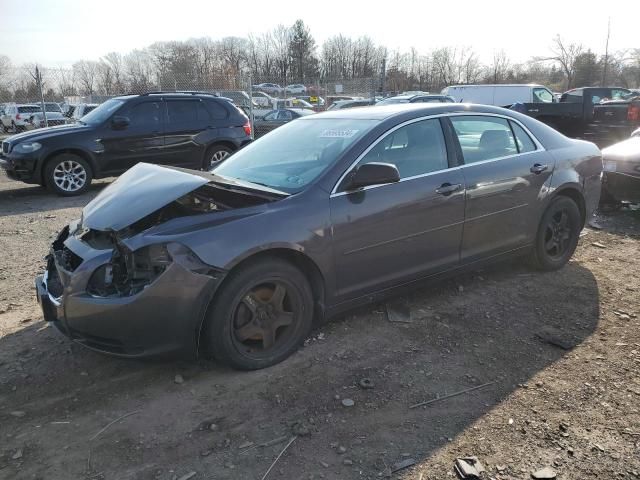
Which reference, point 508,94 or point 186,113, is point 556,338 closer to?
point 186,113

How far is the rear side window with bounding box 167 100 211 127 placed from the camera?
31.9 ft

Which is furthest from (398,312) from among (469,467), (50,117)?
(50,117)

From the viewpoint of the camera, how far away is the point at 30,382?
10.6 feet

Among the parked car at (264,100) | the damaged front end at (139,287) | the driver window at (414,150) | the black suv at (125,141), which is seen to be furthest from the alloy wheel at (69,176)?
the parked car at (264,100)

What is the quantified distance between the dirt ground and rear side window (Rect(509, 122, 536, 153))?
4.48ft

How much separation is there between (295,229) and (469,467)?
165 cm

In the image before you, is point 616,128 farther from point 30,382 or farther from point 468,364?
point 30,382

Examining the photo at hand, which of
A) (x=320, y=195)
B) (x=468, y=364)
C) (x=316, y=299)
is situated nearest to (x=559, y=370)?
(x=468, y=364)

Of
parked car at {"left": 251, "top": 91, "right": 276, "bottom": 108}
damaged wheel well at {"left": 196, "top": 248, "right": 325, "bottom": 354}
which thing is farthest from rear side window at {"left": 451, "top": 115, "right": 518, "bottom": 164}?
parked car at {"left": 251, "top": 91, "right": 276, "bottom": 108}

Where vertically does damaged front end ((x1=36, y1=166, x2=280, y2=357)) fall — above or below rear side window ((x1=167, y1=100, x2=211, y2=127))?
below

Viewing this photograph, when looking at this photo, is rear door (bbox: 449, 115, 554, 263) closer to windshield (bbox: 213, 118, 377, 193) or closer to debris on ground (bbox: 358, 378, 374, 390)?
windshield (bbox: 213, 118, 377, 193)

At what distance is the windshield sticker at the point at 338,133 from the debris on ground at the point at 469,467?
90.4 inches

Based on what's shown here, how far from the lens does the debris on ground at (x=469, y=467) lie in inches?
95.1

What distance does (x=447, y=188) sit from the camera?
3990mm
